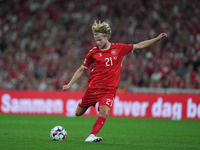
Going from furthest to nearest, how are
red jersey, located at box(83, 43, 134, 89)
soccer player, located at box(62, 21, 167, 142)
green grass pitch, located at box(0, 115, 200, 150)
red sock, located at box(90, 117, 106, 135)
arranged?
1. red jersey, located at box(83, 43, 134, 89)
2. soccer player, located at box(62, 21, 167, 142)
3. red sock, located at box(90, 117, 106, 135)
4. green grass pitch, located at box(0, 115, 200, 150)

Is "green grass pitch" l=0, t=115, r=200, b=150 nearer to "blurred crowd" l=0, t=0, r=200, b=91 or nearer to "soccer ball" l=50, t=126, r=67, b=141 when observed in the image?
"soccer ball" l=50, t=126, r=67, b=141

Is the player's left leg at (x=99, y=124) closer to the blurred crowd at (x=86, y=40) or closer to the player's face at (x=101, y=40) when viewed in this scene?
the player's face at (x=101, y=40)

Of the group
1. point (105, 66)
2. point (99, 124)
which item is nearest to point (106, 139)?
point (99, 124)

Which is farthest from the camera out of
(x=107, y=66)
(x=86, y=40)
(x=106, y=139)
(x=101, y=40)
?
(x=86, y=40)

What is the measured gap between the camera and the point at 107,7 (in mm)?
25172

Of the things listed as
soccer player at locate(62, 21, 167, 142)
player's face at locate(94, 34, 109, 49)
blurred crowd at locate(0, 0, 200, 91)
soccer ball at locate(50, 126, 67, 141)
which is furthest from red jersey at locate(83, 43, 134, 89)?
blurred crowd at locate(0, 0, 200, 91)

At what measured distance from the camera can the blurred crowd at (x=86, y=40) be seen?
20156 millimetres

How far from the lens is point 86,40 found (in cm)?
2380

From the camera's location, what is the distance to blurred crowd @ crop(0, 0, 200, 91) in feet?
66.1

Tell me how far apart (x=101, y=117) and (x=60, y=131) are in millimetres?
972

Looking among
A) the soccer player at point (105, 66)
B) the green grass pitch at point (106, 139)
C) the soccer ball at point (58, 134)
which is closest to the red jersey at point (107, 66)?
the soccer player at point (105, 66)

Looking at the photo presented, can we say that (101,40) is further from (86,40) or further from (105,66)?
(86,40)

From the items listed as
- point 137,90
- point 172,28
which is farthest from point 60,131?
point 172,28

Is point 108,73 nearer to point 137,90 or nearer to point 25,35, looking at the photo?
point 137,90
